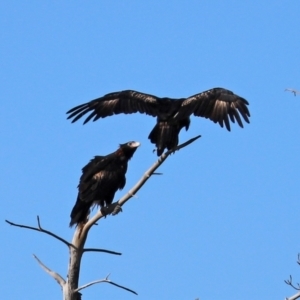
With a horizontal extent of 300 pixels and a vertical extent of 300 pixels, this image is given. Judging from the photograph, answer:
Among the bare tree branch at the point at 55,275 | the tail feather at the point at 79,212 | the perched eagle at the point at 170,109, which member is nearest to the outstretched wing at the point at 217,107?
the perched eagle at the point at 170,109

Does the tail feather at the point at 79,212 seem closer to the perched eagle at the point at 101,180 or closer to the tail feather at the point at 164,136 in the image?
the perched eagle at the point at 101,180

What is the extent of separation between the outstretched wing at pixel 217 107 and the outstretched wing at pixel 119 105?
531 mm

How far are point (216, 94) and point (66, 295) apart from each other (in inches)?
155

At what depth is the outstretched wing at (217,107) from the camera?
37.1 ft

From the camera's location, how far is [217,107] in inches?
453

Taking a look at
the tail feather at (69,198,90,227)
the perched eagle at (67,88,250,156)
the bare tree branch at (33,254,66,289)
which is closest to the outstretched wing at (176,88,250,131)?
the perched eagle at (67,88,250,156)

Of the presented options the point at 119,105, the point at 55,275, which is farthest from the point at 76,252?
the point at 119,105

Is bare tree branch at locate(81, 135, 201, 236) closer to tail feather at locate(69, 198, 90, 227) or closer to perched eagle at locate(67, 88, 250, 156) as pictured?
tail feather at locate(69, 198, 90, 227)

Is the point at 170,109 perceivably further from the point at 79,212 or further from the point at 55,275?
the point at 55,275

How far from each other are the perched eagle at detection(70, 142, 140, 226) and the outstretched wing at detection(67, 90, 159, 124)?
1.75 metres

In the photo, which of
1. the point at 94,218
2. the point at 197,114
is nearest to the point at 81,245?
the point at 94,218

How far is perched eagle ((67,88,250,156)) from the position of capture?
36.0 ft

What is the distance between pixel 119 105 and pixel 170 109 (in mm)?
1105

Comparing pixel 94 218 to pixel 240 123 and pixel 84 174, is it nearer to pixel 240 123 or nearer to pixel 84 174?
pixel 84 174
